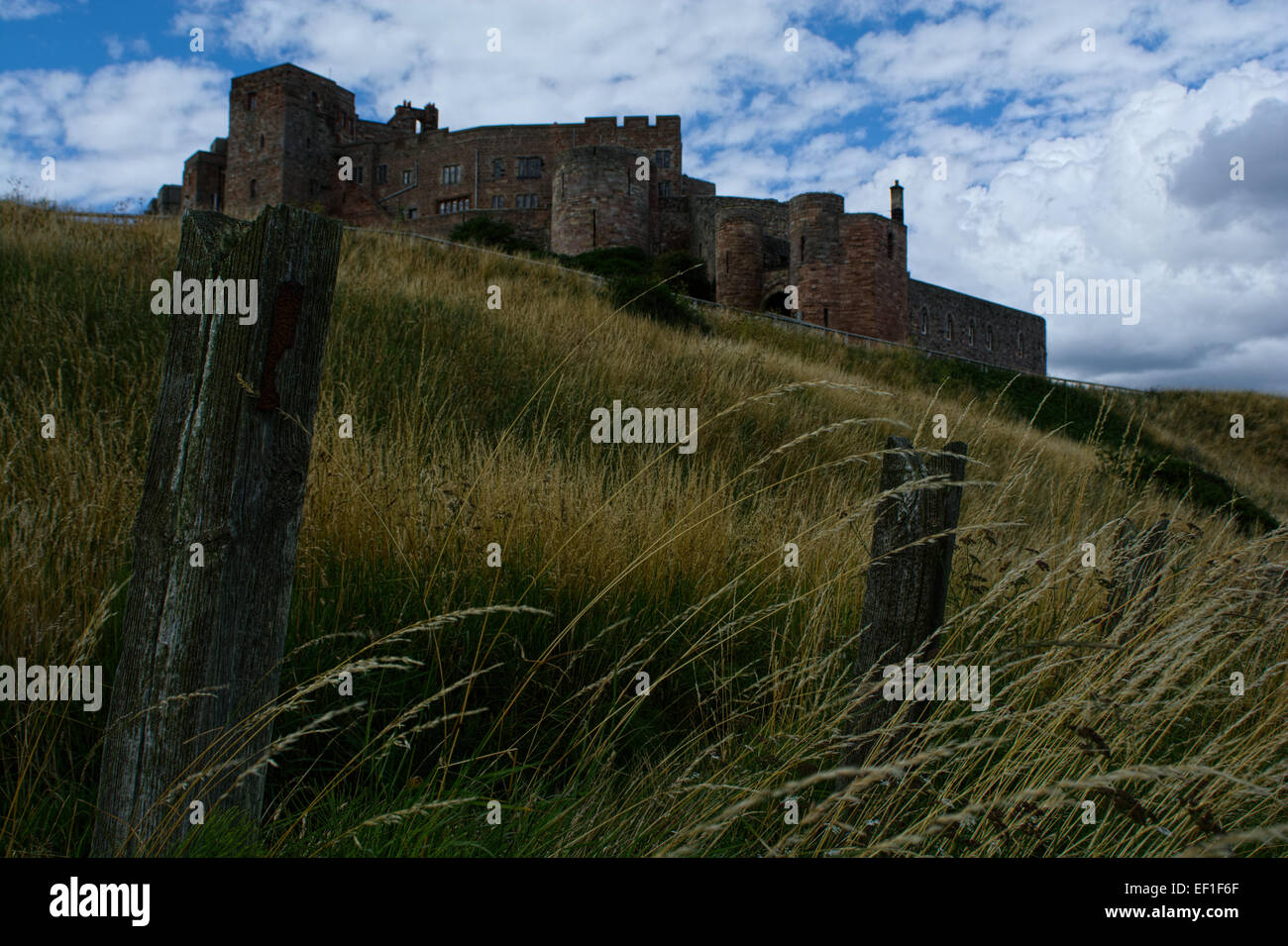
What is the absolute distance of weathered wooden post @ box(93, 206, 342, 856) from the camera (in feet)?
5.14

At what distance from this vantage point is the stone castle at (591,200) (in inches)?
1110

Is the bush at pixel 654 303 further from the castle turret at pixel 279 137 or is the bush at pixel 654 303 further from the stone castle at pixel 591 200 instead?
the castle turret at pixel 279 137

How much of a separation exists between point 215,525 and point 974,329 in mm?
39921

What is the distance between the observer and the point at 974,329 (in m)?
37.7

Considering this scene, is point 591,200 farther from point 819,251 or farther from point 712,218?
point 819,251

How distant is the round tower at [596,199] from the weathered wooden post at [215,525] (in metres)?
34.8

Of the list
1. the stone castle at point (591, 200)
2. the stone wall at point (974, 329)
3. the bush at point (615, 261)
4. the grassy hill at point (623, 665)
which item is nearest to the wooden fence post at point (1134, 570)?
the grassy hill at point (623, 665)

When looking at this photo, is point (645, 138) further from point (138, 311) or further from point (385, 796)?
point (385, 796)

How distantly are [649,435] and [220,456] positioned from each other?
4.17 m

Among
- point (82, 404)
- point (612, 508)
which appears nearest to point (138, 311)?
point (82, 404)

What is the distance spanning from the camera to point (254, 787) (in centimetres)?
165

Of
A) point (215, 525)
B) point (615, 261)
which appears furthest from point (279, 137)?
point (215, 525)

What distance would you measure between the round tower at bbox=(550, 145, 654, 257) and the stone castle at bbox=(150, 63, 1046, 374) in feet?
0.19
